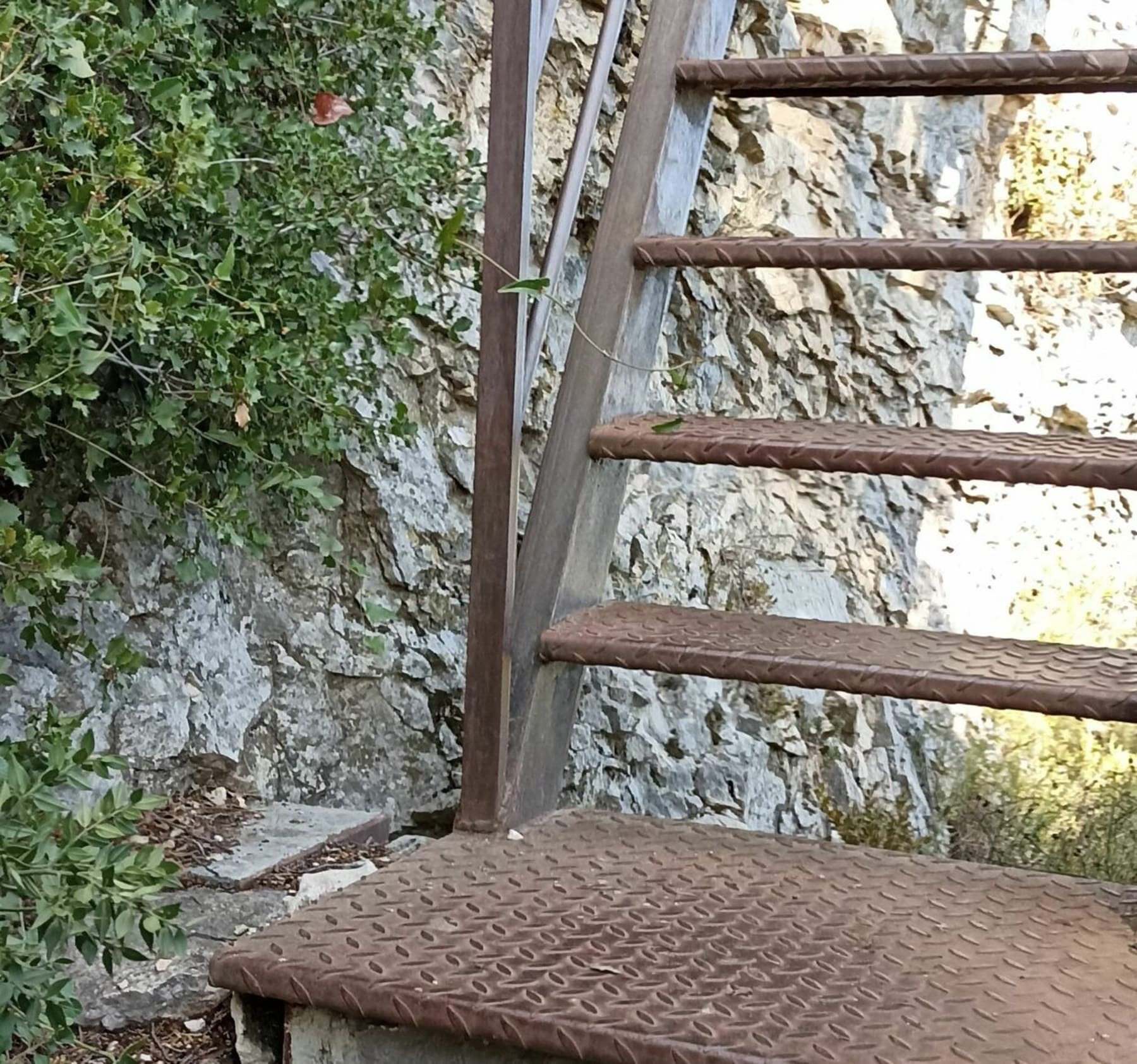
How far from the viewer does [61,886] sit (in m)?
1.14

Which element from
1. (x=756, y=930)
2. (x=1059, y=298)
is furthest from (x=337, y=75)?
(x=1059, y=298)

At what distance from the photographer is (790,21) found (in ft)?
9.92

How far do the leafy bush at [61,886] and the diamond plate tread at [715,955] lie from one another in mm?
147

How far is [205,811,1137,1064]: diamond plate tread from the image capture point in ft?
3.72

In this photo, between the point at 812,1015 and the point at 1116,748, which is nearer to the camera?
the point at 812,1015

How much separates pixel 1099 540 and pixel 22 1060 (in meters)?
3.47

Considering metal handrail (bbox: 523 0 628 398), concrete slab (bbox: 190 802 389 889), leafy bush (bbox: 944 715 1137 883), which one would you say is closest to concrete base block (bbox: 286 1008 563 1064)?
concrete slab (bbox: 190 802 389 889)

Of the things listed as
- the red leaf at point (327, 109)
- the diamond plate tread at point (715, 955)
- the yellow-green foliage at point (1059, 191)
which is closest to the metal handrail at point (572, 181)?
the red leaf at point (327, 109)

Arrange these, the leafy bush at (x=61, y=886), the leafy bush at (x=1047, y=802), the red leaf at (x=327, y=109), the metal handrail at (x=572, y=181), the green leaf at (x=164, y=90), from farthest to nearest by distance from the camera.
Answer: the leafy bush at (x=1047, y=802) → the red leaf at (x=327, y=109) → the metal handrail at (x=572, y=181) → the green leaf at (x=164, y=90) → the leafy bush at (x=61, y=886)

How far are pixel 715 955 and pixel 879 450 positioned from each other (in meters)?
0.62

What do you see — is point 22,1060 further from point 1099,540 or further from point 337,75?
point 1099,540

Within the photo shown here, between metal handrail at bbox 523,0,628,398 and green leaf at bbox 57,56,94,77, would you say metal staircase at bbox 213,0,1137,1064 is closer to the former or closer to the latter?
metal handrail at bbox 523,0,628,398

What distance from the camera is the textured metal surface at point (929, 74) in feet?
5.37

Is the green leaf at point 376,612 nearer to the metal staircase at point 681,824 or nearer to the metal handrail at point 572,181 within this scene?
the metal staircase at point 681,824
